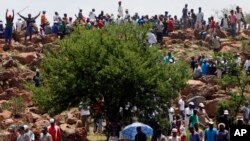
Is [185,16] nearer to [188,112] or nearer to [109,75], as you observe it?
[188,112]

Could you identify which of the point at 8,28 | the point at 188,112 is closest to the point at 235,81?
the point at 188,112

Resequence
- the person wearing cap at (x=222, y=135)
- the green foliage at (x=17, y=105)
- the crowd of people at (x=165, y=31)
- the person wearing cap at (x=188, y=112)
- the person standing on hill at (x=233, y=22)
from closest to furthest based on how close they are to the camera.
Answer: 1. the person wearing cap at (x=222, y=135)
2. the crowd of people at (x=165, y=31)
3. the person wearing cap at (x=188, y=112)
4. the green foliage at (x=17, y=105)
5. the person standing on hill at (x=233, y=22)

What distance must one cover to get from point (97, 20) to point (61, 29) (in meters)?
2.23

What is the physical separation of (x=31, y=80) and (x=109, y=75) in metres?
9.76

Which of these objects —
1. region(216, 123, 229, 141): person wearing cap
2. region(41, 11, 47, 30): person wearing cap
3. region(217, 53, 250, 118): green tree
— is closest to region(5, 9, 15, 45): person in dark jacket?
region(41, 11, 47, 30): person wearing cap

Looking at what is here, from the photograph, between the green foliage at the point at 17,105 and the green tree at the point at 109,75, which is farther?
the green foliage at the point at 17,105

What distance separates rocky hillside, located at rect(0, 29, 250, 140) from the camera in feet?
108

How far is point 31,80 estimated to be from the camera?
130 feet

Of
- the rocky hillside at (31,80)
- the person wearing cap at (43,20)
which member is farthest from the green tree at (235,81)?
the person wearing cap at (43,20)

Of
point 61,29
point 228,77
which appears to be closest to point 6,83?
point 61,29

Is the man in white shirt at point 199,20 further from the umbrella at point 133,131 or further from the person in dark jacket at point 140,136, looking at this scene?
the person in dark jacket at point 140,136

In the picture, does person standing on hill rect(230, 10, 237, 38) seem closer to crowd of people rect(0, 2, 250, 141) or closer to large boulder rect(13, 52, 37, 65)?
crowd of people rect(0, 2, 250, 141)

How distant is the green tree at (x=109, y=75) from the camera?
31109mm

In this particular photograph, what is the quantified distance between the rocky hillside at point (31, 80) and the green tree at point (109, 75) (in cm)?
148
